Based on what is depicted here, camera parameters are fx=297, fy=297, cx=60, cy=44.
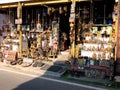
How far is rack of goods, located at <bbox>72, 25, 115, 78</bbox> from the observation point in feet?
40.9

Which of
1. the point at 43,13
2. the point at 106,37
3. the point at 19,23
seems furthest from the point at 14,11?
the point at 106,37

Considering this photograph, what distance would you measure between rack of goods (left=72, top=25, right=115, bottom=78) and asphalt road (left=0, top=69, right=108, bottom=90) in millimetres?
1505

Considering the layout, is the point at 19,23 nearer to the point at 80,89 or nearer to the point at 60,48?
the point at 60,48

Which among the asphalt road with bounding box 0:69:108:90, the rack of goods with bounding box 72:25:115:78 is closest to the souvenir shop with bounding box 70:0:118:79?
the rack of goods with bounding box 72:25:115:78

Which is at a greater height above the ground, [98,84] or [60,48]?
[60,48]

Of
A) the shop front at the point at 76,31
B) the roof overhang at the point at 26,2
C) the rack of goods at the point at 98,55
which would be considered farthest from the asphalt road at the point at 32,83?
the roof overhang at the point at 26,2

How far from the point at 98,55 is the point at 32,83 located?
3408 millimetres

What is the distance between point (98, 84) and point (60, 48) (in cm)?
611

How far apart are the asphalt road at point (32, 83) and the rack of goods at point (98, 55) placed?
1.50 metres

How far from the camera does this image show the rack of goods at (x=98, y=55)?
490 inches

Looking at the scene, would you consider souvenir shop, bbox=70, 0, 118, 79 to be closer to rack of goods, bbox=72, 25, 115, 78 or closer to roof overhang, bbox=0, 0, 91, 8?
rack of goods, bbox=72, 25, 115, 78

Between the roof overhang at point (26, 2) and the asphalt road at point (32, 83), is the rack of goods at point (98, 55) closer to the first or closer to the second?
the asphalt road at point (32, 83)

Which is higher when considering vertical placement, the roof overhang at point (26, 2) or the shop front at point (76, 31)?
the roof overhang at point (26, 2)

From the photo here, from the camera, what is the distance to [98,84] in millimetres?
11586
